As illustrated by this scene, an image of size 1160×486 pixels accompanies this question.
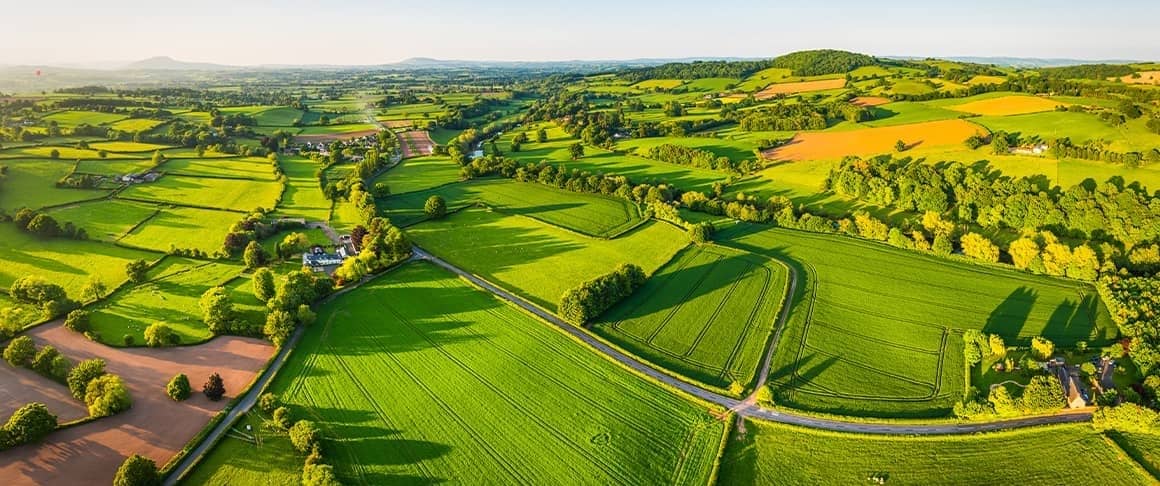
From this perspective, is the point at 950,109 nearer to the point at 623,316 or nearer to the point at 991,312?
the point at 991,312

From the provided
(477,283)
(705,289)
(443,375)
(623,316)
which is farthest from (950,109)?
(443,375)

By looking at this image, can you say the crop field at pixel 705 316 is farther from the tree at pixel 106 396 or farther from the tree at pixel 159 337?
the tree at pixel 159 337

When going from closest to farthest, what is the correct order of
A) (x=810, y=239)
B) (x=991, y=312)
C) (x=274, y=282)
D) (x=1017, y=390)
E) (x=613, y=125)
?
1. (x=1017, y=390)
2. (x=991, y=312)
3. (x=274, y=282)
4. (x=810, y=239)
5. (x=613, y=125)

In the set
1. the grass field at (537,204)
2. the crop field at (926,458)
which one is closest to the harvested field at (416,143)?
the grass field at (537,204)

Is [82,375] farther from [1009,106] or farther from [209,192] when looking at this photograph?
[1009,106]

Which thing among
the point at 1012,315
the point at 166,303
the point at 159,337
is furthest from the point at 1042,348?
the point at 166,303

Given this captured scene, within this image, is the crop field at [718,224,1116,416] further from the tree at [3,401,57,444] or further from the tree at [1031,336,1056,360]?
the tree at [3,401,57,444]

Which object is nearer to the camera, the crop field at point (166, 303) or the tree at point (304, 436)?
the tree at point (304, 436)
